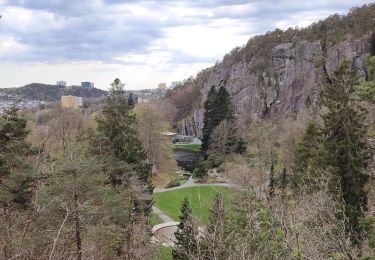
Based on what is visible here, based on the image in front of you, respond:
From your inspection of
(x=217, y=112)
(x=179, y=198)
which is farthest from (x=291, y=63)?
(x=179, y=198)

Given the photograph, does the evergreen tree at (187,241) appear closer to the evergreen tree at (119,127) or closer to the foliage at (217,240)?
the foliage at (217,240)

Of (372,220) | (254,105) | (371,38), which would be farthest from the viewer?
(254,105)

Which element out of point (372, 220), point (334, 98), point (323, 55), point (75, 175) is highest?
point (323, 55)

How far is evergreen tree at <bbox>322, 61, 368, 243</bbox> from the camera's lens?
2048cm

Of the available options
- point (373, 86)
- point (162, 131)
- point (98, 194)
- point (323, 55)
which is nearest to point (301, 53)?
point (323, 55)

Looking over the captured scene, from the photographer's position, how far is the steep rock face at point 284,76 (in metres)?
57.6

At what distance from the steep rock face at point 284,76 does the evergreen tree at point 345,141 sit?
34.2 m

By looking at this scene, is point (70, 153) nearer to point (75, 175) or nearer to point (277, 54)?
point (75, 175)

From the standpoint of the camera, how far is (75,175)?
523 inches

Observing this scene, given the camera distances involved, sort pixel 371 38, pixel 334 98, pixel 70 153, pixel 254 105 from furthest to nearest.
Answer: pixel 254 105 < pixel 371 38 < pixel 334 98 < pixel 70 153

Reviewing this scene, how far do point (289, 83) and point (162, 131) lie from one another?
27678 mm

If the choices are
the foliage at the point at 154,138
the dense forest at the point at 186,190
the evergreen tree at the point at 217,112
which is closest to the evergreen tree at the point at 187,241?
the dense forest at the point at 186,190

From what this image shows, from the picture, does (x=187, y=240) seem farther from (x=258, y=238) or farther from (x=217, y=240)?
(x=217, y=240)

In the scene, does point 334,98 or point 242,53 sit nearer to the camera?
point 334,98
